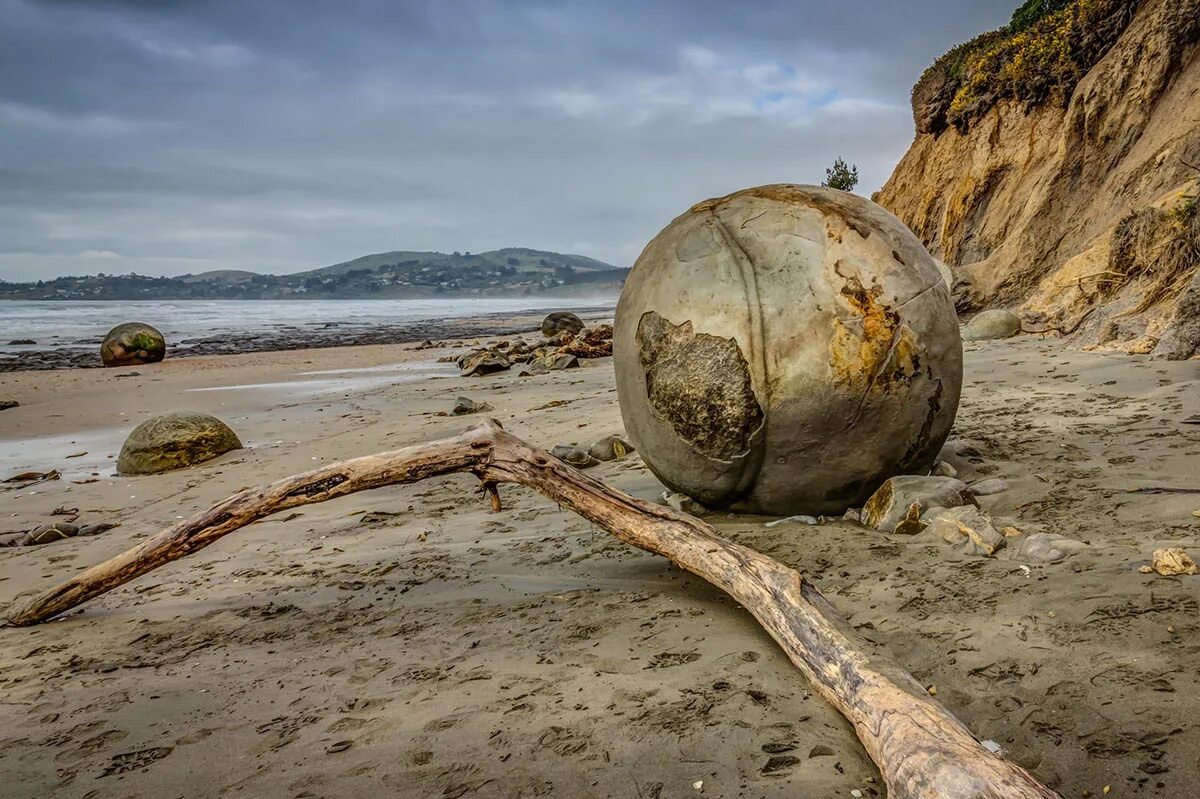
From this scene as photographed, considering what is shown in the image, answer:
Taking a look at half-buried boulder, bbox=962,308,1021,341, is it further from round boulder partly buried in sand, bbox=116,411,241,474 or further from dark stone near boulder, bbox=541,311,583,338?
dark stone near boulder, bbox=541,311,583,338

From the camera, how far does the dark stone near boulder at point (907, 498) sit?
3.79 metres

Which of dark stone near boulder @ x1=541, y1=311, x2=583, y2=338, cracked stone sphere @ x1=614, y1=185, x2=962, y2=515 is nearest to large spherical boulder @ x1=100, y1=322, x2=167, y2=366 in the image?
dark stone near boulder @ x1=541, y1=311, x2=583, y2=338

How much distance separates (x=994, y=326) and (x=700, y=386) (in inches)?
353

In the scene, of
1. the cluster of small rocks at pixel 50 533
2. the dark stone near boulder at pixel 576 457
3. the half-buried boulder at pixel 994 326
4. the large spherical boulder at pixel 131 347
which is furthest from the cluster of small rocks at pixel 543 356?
the cluster of small rocks at pixel 50 533

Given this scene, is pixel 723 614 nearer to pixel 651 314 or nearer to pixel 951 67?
pixel 651 314

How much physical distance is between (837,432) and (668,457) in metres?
0.88

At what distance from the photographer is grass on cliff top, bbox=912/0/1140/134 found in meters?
13.4

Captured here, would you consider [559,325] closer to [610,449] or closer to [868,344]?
[610,449]

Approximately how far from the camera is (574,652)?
2.87 m

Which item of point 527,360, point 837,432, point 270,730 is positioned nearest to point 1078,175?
point 527,360

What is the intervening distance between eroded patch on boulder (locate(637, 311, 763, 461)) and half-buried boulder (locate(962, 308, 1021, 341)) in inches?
338

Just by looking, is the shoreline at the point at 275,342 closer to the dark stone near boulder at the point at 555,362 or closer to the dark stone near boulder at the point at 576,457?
the dark stone near boulder at the point at 555,362

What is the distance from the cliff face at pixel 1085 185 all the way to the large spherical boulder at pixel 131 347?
17.7 meters

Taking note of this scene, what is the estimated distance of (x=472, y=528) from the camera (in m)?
4.71
